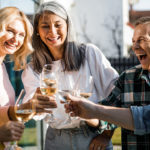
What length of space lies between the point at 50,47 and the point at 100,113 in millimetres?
1209

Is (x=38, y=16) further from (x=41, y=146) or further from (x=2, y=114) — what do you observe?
(x=41, y=146)

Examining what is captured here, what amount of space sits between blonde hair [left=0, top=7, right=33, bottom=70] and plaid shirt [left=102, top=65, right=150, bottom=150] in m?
1.13

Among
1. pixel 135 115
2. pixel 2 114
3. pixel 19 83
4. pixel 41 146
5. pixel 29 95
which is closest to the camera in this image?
pixel 135 115

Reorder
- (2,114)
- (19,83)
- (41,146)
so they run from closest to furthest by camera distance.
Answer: (2,114) < (19,83) < (41,146)

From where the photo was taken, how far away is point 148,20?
99.2 inches

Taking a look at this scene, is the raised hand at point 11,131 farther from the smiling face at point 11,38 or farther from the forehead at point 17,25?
the forehead at point 17,25

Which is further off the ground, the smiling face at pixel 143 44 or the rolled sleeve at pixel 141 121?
the smiling face at pixel 143 44

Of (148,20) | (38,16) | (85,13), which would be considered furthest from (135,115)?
(85,13)

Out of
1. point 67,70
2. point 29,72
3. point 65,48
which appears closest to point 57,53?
point 65,48

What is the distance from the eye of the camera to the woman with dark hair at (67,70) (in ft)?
9.00

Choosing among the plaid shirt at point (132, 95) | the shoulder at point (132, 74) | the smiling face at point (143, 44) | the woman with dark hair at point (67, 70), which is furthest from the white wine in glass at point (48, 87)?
the smiling face at point (143, 44)

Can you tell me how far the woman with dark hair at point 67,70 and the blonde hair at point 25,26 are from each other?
83 millimetres

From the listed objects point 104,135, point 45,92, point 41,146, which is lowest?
point 41,146

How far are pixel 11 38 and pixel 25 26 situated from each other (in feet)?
0.91
